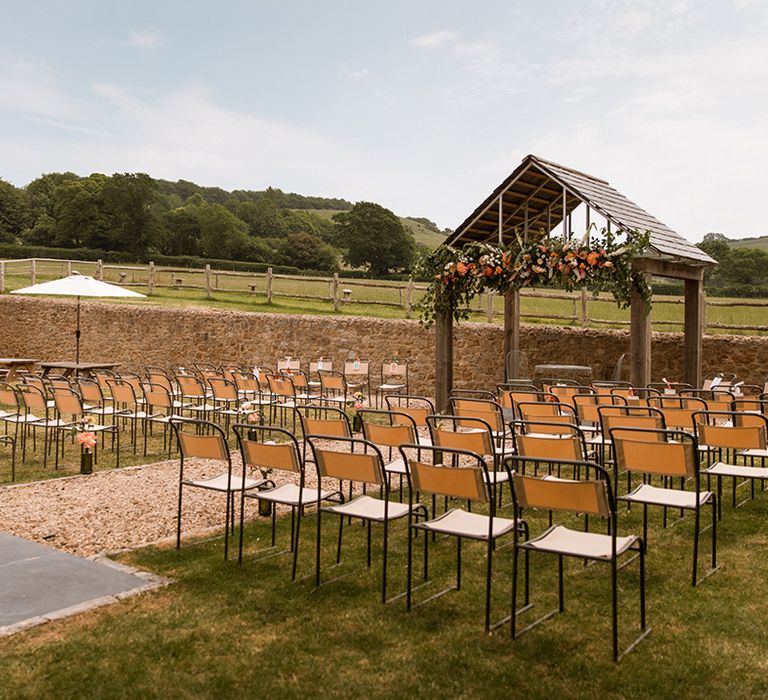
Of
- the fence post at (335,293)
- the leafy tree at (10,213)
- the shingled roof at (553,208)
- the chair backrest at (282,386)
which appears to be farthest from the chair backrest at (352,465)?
the leafy tree at (10,213)

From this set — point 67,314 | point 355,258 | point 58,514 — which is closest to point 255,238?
point 355,258

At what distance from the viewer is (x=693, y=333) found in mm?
12727

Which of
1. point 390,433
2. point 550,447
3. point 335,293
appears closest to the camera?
point 550,447

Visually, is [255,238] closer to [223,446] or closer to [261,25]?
[261,25]

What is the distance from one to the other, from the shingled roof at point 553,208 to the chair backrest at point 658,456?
22.8 ft

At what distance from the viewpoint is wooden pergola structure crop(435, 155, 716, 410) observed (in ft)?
36.6

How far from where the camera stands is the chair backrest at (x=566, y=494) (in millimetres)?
3539

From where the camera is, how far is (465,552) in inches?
198

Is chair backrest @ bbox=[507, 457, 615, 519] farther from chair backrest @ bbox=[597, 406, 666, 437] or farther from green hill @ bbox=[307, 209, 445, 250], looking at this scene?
green hill @ bbox=[307, 209, 445, 250]

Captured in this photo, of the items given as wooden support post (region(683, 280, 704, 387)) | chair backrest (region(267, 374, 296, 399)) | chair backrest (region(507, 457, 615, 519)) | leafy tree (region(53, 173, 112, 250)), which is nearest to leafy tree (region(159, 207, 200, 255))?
leafy tree (region(53, 173, 112, 250))

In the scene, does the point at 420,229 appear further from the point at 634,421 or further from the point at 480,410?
the point at 634,421

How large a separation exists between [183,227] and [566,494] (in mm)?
59777

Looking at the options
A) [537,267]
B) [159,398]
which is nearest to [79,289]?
[159,398]

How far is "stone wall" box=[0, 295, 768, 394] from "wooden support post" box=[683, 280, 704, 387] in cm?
189
